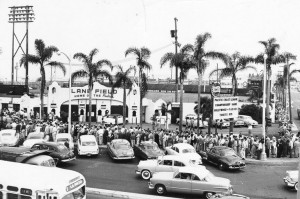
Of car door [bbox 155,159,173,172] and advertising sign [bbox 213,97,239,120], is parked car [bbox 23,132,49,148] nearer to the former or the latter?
car door [bbox 155,159,173,172]

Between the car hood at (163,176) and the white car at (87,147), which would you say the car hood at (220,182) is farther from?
the white car at (87,147)

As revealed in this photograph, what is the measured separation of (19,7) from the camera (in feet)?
188

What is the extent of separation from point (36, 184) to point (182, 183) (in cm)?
708

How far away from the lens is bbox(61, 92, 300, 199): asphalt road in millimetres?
17281

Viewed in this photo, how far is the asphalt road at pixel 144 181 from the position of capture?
17281mm

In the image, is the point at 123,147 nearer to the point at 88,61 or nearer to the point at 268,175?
the point at 268,175

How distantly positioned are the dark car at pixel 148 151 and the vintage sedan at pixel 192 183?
17.4 ft

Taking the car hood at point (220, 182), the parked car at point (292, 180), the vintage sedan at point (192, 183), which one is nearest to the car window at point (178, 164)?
the vintage sedan at point (192, 183)

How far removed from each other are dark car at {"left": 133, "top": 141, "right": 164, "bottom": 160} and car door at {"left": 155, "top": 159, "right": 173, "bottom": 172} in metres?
3.13

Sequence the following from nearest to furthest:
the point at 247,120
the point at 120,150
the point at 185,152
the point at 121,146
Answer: the point at 185,152 < the point at 120,150 < the point at 121,146 < the point at 247,120

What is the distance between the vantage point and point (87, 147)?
2366cm

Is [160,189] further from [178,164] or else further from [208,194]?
[178,164]

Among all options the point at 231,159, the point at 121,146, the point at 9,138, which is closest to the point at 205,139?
the point at 231,159

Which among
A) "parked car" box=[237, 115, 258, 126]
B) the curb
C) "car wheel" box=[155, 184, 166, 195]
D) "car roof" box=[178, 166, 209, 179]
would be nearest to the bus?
the curb
